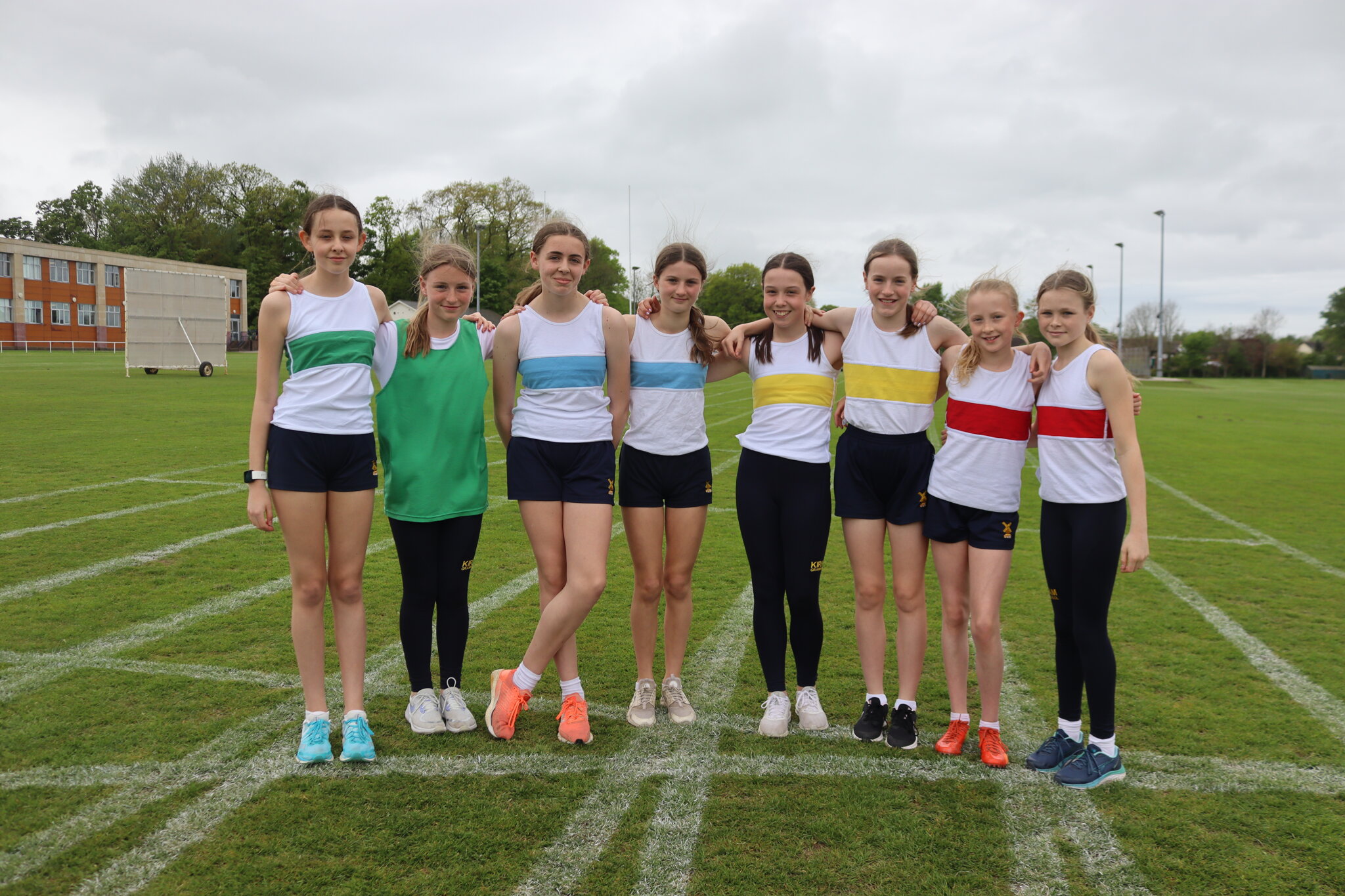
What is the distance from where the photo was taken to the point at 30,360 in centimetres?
3588

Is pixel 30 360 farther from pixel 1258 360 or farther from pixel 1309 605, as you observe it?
pixel 1258 360

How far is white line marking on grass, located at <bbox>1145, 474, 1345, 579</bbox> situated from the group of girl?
472cm

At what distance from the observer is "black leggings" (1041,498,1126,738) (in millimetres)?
3191

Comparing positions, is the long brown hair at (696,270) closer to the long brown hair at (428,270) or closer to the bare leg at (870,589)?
the long brown hair at (428,270)

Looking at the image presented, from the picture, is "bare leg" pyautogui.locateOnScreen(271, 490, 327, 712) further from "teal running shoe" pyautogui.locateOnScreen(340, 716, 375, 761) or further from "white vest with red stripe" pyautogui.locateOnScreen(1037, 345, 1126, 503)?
"white vest with red stripe" pyautogui.locateOnScreen(1037, 345, 1126, 503)

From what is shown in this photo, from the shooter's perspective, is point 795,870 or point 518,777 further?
point 518,777

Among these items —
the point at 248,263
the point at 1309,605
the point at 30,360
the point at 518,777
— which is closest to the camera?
the point at 518,777

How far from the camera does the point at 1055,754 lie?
11.0 feet

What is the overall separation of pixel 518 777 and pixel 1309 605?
5299mm

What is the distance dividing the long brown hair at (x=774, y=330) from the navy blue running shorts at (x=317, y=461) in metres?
1.63

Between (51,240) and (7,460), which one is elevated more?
(51,240)

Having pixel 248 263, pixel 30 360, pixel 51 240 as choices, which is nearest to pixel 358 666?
pixel 30 360

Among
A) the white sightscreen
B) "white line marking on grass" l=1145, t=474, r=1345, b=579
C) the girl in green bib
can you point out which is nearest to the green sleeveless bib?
the girl in green bib

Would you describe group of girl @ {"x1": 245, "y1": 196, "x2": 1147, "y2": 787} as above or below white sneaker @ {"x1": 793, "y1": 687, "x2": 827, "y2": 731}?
above
